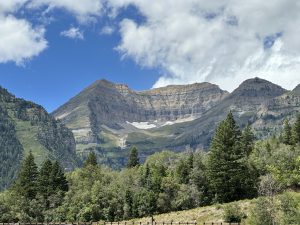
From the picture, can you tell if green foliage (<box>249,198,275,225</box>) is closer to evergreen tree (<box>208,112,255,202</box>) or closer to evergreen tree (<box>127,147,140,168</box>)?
evergreen tree (<box>208,112,255,202</box>)

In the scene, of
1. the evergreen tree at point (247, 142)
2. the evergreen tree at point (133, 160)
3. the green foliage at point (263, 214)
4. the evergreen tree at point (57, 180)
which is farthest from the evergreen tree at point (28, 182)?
the green foliage at point (263, 214)

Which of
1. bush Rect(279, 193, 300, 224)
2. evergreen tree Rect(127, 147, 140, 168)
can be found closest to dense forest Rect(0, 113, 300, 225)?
evergreen tree Rect(127, 147, 140, 168)

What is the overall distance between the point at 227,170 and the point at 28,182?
214ft

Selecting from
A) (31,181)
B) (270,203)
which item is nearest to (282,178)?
(270,203)

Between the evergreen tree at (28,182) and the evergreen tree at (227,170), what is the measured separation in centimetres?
5855

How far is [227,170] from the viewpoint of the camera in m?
122

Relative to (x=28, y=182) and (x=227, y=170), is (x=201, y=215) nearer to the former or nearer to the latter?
(x=227, y=170)

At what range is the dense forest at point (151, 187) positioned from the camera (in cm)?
12175

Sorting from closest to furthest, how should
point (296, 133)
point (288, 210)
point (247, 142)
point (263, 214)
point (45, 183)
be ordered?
point (263, 214)
point (288, 210)
point (45, 183)
point (296, 133)
point (247, 142)

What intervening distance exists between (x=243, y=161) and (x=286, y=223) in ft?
197

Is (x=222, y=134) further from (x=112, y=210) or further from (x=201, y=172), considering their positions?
(x=112, y=210)

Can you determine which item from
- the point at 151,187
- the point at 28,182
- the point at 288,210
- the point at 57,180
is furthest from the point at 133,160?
the point at 288,210

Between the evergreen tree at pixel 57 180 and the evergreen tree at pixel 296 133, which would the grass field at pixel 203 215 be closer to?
the evergreen tree at pixel 57 180

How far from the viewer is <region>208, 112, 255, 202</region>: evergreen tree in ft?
395
